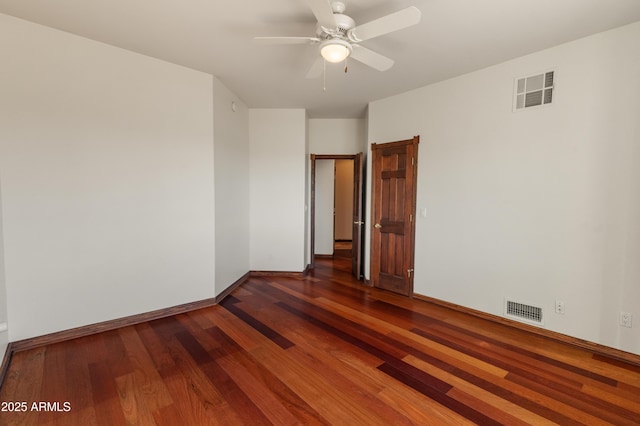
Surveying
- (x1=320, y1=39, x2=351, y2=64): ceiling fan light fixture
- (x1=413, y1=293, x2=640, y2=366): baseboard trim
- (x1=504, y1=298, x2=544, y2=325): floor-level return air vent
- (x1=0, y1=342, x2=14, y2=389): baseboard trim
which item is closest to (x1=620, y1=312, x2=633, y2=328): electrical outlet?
(x1=413, y1=293, x2=640, y2=366): baseboard trim

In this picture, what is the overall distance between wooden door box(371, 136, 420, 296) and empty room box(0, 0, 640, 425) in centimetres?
5

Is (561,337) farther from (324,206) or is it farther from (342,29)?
(324,206)

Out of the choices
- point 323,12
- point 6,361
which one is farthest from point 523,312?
point 6,361

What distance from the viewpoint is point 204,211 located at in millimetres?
3395

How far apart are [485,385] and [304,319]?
5.76 feet

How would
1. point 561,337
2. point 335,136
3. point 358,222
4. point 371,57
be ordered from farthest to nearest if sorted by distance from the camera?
1. point 335,136
2. point 358,222
3. point 561,337
4. point 371,57

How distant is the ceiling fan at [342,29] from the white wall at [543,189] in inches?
65.9

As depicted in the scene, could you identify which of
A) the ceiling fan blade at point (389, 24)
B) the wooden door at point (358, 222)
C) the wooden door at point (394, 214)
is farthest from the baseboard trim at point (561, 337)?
the ceiling fan blade at point (389, 24)

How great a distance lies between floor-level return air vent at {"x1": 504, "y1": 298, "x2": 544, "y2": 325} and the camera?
2801 mm

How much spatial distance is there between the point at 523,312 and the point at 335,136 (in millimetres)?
3908

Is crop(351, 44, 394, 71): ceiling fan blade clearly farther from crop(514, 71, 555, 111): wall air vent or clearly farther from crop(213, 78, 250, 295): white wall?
crop(213, 78, 250, 295): white wall

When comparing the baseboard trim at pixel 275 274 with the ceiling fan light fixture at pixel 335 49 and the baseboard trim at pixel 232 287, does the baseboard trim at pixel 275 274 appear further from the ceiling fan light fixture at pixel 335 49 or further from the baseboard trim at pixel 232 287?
the ceiling fan light fixture at pixel 335 49

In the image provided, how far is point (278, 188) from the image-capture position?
4.70 m

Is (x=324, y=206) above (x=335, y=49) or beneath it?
beneath
